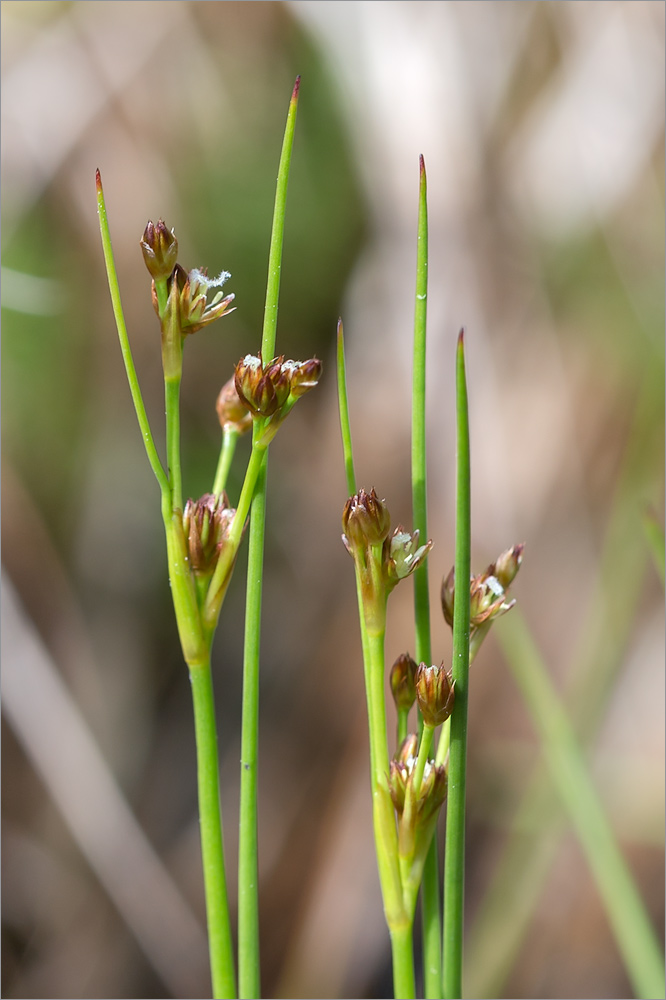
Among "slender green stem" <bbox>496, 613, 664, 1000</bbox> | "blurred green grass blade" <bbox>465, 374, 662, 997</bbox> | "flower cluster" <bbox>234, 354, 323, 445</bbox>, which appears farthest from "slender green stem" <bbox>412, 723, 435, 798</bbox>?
"blurred green grass blade" <bbox>465, 374, 662, 997</bbox>

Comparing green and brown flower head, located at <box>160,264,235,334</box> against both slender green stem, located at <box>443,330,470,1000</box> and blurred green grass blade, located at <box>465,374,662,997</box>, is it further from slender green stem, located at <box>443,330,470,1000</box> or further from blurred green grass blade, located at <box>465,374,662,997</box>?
blurred green grass blade, located at <box>465,374,662,997</box>

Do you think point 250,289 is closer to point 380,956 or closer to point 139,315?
point 139,315

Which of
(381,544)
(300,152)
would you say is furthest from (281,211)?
(300,152)

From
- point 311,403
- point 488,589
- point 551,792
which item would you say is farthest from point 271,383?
point 311,403

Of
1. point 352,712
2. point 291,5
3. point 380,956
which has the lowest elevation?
point 380,956

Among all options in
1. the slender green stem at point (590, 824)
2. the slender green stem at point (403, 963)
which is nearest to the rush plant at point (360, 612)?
the slender green stem at point (403, 963)
